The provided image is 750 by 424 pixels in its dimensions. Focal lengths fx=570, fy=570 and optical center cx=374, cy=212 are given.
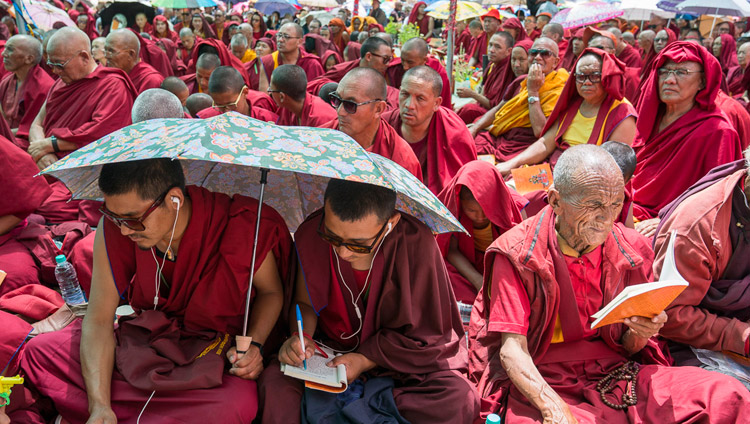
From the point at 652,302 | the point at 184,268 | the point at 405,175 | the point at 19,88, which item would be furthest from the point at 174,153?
the point at 19,88

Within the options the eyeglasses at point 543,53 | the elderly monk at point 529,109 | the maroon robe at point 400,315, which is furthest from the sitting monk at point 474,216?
the eyeglasses at point 543,53

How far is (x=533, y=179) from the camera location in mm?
4613

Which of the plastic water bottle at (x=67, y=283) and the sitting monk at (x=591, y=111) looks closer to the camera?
the plastic water bottle at (x=67, y=283)

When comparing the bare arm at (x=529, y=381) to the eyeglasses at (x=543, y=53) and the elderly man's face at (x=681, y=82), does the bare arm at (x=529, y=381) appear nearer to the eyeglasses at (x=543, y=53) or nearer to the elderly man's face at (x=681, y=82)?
the elderly man's face at (x=681, y=82)

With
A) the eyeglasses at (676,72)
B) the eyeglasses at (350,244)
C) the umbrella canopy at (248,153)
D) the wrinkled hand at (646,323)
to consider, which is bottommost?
the wrinkled hand at (646,323)

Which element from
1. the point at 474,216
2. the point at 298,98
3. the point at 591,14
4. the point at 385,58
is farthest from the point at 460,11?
the point at 474,216

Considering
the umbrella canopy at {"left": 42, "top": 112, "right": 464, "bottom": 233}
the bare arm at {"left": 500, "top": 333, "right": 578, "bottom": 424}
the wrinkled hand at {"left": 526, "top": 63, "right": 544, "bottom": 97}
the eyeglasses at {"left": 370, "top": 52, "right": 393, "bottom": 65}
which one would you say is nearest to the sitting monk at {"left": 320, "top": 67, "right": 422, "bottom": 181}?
the umbrella canopy at {"left": 42, "top": 112, "right": 464, "bottom": 233}

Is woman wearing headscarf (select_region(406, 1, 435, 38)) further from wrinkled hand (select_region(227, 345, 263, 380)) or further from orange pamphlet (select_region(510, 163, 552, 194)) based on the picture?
wrinkled hand (select_region(227, 345, 263, 380))

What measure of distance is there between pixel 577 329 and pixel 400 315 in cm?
78

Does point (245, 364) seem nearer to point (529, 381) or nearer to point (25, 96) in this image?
point (529, 381)

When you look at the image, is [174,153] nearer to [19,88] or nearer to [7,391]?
[7,391]

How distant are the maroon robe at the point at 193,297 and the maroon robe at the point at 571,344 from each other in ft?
3.40

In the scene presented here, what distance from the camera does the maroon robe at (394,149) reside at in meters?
4.25

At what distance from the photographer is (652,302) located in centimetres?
218
